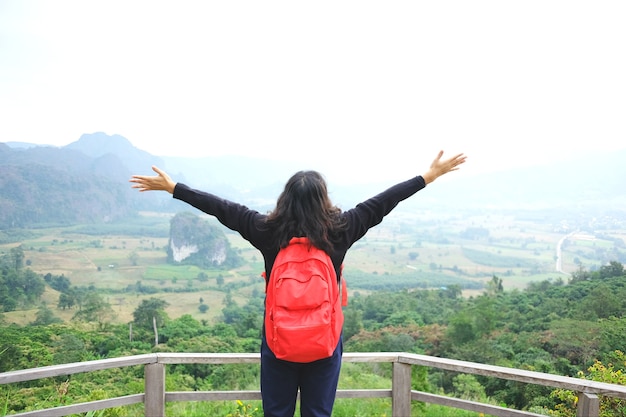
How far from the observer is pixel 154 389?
7.32 ft

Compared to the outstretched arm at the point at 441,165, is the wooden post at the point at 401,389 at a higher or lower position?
lower

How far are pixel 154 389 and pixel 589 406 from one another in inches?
77.8

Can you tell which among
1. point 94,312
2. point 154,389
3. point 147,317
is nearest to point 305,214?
point 154,389

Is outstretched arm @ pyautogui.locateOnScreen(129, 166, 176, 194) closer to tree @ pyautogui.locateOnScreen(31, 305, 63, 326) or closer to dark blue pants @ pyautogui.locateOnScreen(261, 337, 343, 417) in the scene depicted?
dark blue pants @ pyautogui.locateOnScreen(261, 337, 343, 417)

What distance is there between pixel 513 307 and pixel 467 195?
7952cm

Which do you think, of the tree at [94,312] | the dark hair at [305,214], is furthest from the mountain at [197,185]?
the tree at [94,312]

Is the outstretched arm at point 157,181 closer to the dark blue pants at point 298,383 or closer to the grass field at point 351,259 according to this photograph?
the dark blue pants at point 298,383

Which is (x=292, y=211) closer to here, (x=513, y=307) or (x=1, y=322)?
(x=1, y=322)

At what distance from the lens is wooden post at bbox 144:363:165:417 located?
2.22m

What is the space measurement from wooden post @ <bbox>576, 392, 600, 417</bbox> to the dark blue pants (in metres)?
1.20

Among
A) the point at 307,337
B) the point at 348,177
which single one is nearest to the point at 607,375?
the point at 307,337

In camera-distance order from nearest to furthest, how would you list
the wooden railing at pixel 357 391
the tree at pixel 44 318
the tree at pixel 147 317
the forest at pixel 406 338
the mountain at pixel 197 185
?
the wooden railing at pixel 357 391 → the forest at pixel 406 338 → the tree at pixel 44 318 → the tree at pixel 147 317 → the mountain at pixel 197 185

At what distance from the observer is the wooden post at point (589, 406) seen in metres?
1.94

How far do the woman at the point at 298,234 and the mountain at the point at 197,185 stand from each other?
14 cm
